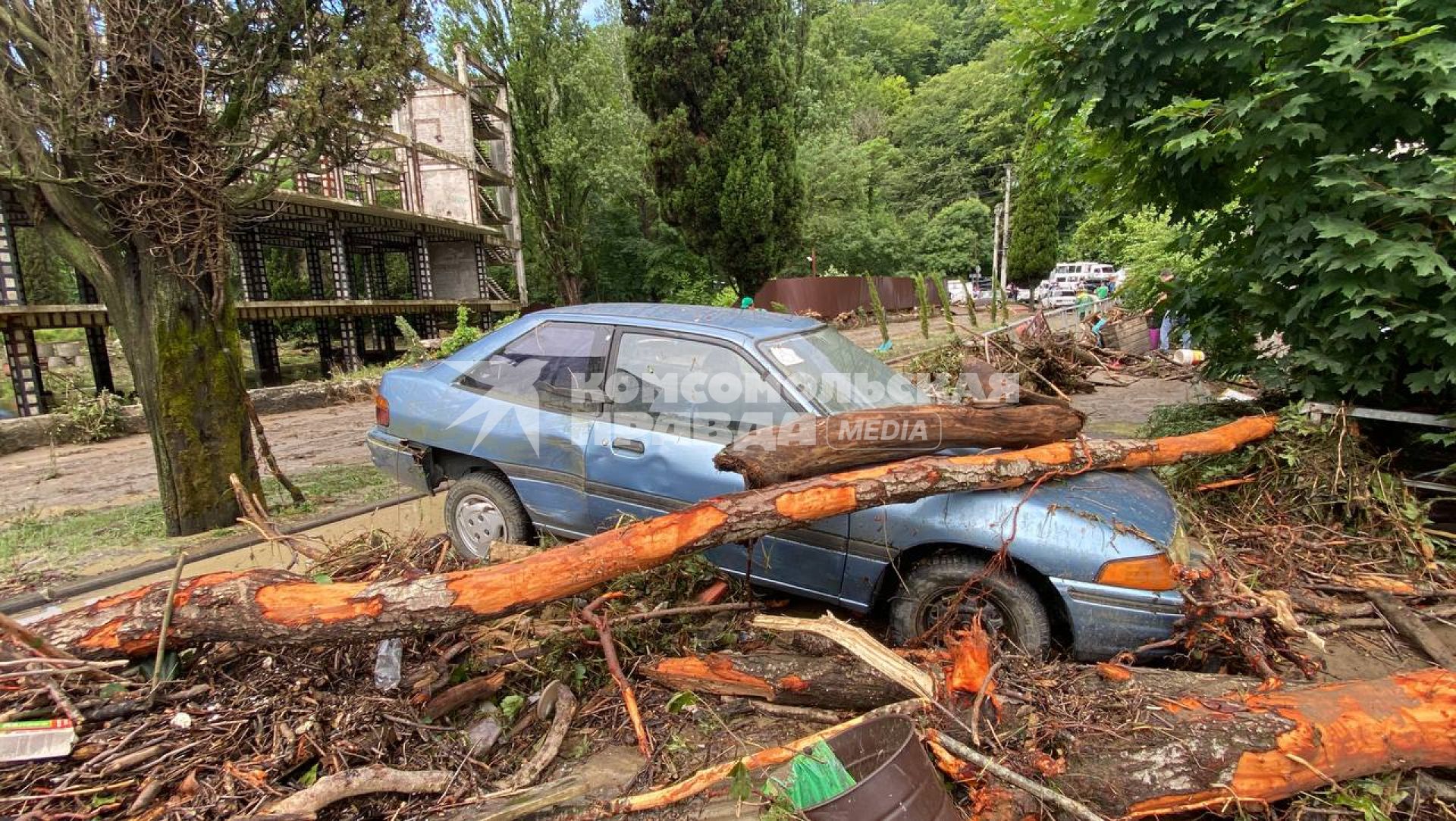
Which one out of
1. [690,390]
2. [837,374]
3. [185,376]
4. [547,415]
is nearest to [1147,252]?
[837,374]

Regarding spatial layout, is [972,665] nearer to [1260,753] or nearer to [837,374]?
[1260,753]

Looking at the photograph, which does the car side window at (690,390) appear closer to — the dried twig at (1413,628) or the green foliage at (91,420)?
the dried twig at (1413,628)

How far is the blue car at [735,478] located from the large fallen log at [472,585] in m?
0.18

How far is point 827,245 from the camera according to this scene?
96.7 ft

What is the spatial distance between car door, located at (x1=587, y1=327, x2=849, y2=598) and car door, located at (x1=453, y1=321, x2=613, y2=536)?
116 millimetres

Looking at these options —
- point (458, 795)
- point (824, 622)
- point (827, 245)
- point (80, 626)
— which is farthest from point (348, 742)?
point (827, 245)

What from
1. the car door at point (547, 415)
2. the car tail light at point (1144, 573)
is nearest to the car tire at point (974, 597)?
the car tail light at point (1144, 573)

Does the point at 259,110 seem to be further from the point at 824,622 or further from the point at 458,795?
the point at 824,622

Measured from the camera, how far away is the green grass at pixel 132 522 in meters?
4.80

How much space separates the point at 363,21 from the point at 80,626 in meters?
4.40

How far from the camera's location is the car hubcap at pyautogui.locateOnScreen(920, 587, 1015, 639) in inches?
113

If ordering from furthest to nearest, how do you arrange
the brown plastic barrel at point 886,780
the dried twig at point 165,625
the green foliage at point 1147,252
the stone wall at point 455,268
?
the stone wall at point 455,268
the green foliage at point 1147,252
the dried twig at point 165,625
the brown plastic barrel at point 886,780

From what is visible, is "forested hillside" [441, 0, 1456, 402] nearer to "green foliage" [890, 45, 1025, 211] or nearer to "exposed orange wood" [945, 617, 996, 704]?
"green foliage" [890, 45, 1025, 211]

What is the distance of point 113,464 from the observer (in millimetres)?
7773
